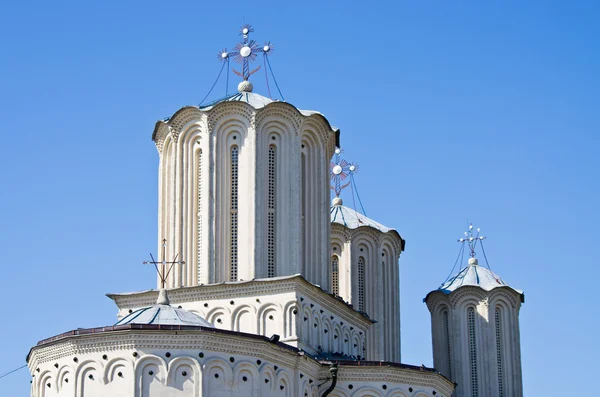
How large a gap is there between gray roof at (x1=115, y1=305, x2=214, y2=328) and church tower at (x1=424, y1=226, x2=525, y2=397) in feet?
65.3

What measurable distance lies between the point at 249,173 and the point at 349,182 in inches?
634

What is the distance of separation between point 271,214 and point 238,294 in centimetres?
320

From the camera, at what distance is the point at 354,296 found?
55.9m

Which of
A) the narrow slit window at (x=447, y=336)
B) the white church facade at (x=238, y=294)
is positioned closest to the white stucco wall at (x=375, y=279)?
the narrow slit window at (x=447, y=336)

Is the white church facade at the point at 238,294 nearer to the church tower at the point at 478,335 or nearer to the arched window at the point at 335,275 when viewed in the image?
the arched window at the point at 335,275

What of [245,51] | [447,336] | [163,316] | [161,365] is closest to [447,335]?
[447,336]

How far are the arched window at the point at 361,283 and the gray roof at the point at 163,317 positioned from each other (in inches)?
583

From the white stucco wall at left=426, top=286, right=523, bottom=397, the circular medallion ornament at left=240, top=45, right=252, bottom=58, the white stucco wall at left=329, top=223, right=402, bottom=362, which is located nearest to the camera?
the circular medallion ornament at left=240, top=45, right=252, bottom=58

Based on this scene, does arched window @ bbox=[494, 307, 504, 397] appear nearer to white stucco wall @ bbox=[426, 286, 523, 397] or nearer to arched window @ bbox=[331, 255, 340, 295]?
white stucco wall @ bbox=[426, 286, 523, 397]

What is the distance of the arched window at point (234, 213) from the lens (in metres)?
45.9

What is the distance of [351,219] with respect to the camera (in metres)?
58.1

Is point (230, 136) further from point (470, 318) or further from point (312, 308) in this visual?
point (470, 318)

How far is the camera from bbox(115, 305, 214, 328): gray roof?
135 ft

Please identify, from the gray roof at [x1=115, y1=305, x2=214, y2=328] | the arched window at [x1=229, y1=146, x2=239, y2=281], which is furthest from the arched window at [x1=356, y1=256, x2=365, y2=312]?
the gray roof at [x1=115, y1=305, x2=214, y2=328]
